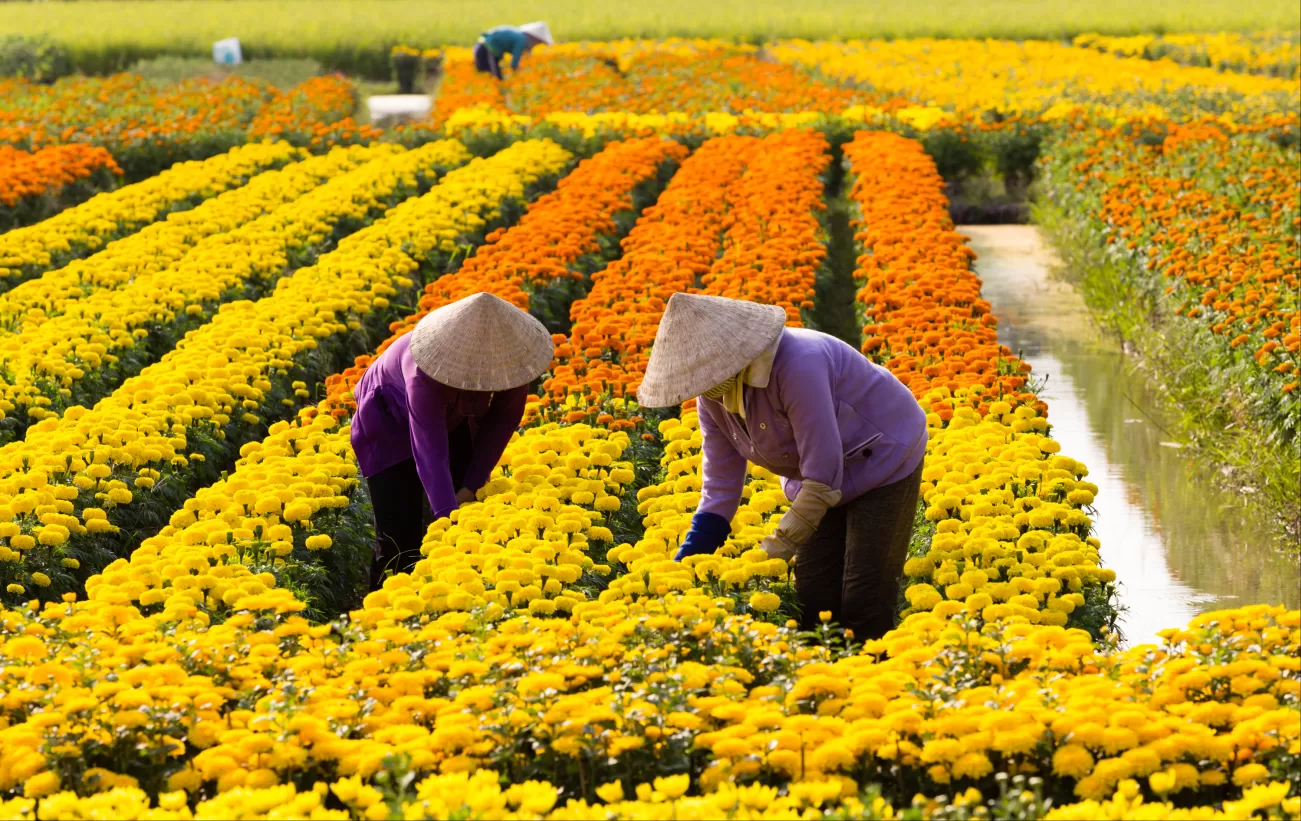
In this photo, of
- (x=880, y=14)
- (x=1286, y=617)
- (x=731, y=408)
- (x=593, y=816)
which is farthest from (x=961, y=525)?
(x=880, y=14)

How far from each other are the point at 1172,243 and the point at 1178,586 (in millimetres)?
4483

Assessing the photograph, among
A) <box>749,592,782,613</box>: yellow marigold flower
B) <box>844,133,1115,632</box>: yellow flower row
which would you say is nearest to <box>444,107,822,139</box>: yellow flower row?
<box>844,133,1115,632</box>: yellow flower row

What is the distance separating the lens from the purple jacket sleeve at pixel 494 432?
19.8 ft

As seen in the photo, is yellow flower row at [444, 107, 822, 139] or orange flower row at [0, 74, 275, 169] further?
orange flower row at [0, 74, 275, 169]

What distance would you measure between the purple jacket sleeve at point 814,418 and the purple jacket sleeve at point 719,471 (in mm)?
346

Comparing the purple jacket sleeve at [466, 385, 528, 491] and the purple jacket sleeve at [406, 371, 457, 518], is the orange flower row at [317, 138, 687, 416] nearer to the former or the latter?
the purple jacket sleeve at [466, 385, 528, 491]

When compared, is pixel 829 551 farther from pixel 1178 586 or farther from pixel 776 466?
pixel 1178 586

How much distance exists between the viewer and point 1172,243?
1092 centimetres

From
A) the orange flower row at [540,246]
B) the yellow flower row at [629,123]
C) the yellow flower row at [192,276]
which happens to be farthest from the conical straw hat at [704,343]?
the yellow flower row at [629,123]

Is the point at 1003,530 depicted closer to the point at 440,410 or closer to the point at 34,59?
the point at 440,410

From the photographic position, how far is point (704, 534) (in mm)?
5164

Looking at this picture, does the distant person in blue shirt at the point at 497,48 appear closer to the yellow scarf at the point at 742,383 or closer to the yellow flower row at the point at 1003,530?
the yellow flower row at the point at 1003,530

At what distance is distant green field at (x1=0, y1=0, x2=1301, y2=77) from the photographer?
35.4 m

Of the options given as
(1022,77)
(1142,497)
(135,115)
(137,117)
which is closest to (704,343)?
(1142,497)
